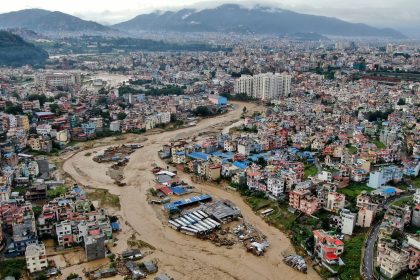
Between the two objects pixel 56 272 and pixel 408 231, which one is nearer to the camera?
pixel 56 272

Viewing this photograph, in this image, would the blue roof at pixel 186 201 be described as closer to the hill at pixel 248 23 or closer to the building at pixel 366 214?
the building at pixel 366 214

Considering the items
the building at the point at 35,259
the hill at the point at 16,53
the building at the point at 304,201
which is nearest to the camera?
the building at the point at 35,259

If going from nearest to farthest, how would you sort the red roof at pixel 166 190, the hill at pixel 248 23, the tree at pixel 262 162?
1. the red roof at pixel 166 190
2. the tree at pixel 262 162
3. the hill at pixel 248 23

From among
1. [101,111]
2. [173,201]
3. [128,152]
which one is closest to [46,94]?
[101,111]

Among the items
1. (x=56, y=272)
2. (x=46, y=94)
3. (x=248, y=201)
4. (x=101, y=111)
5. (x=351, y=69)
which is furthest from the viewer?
(x=351, y=69)

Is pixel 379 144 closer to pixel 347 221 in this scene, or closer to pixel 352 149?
pixel 352 149

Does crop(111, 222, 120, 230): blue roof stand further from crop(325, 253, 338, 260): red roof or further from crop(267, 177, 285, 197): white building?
crop(325, 253, 338, 260): red roof

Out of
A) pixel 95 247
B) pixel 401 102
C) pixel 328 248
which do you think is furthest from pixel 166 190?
pixel 401 102

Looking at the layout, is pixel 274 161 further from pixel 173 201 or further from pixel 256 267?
pixel 256 267

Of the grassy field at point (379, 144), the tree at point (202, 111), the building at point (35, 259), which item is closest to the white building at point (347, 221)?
the building at point (35, 259)
